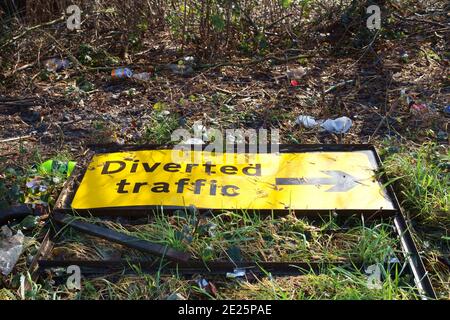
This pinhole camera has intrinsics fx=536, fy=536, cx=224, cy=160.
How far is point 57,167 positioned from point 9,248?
700 millimetres

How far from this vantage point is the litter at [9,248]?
2320 mm

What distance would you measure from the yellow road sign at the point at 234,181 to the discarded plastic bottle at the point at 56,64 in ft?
4.73

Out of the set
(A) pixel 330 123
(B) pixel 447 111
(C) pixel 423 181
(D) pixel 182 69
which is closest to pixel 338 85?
(A) pixel 330 123

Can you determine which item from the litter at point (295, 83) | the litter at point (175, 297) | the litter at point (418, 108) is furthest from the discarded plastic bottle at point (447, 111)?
the litter at point (175, 297)

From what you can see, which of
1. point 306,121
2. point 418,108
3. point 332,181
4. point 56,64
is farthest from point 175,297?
point 56,64

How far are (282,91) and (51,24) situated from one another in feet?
6.36

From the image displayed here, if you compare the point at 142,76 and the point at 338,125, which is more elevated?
the point at 142,76

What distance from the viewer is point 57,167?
3000 mm

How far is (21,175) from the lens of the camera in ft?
9.69

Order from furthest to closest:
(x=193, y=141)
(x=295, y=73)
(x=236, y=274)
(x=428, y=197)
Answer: (x=295, y=73), (x=193, y=141), (x=428, y=197), (x=236, y=274)

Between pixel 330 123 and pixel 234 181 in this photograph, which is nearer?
pixel 234 181

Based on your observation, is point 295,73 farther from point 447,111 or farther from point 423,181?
point 423,181

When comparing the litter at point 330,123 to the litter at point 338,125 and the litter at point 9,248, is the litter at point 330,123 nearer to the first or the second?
the litter at point 338,125

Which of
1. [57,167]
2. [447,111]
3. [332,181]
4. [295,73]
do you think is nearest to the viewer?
[332,181]
